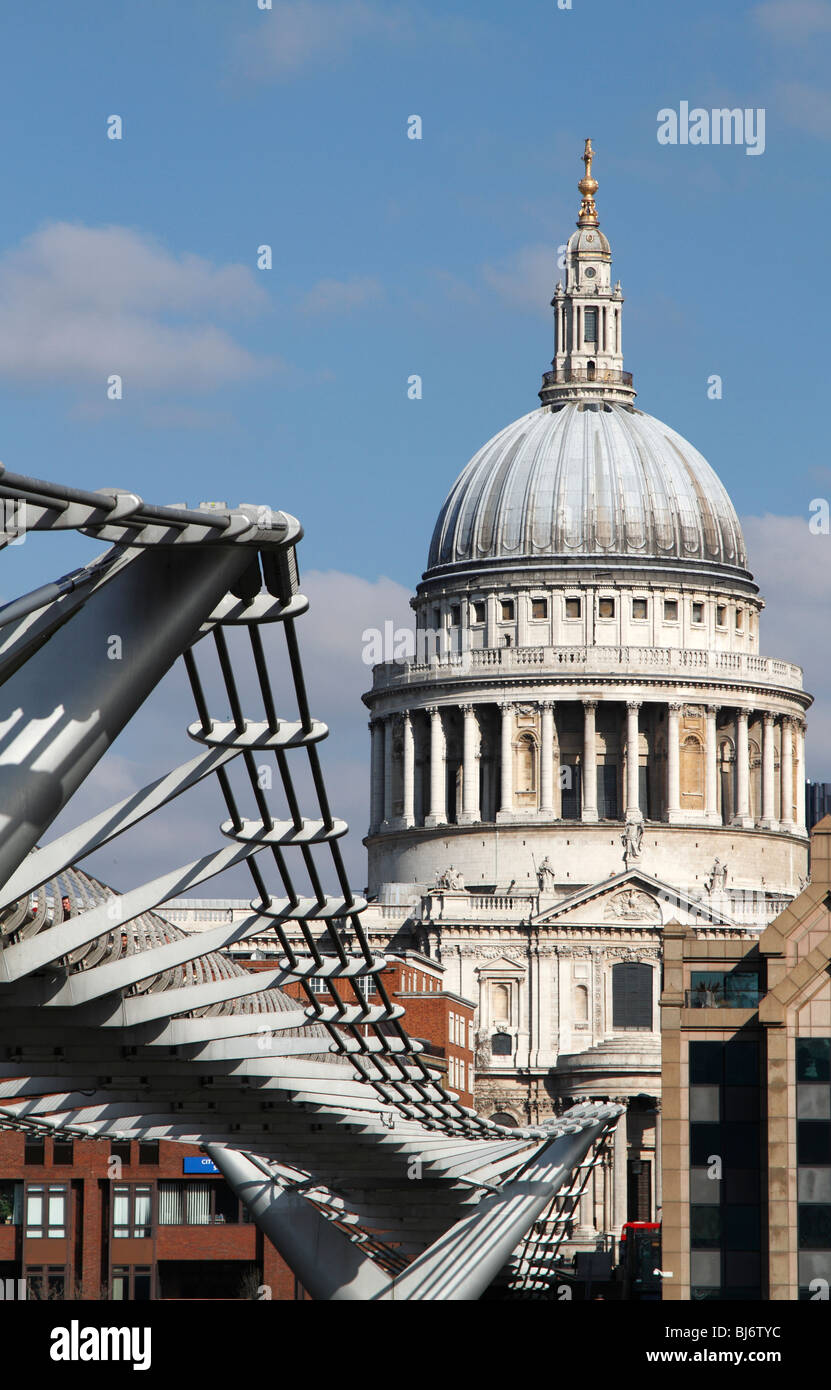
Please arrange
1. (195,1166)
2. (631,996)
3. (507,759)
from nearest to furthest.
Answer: (195,1166) < (631,996) < (507,759)

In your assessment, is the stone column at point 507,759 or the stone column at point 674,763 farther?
the stone column at point 507,759

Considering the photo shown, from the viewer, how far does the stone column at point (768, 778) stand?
160500 millimetres

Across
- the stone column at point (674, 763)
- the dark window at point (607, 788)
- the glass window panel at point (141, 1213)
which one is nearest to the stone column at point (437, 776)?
the dark window at point (607, 788)

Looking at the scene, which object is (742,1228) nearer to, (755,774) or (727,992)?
(727,992)

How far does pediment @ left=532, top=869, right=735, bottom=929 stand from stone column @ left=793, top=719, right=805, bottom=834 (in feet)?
70.3

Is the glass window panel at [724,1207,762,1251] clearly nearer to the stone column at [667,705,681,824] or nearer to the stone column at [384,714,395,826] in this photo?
the stone column at [667,705,681,824]

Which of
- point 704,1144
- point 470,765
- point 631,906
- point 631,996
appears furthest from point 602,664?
point 704,1144

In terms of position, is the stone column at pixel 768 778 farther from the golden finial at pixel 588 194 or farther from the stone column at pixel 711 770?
the golden finial at pixel 588 194

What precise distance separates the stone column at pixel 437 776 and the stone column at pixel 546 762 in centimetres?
609

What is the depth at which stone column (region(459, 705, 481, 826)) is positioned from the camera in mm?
159625

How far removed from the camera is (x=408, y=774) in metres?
162

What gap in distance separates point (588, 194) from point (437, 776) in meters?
45.7
